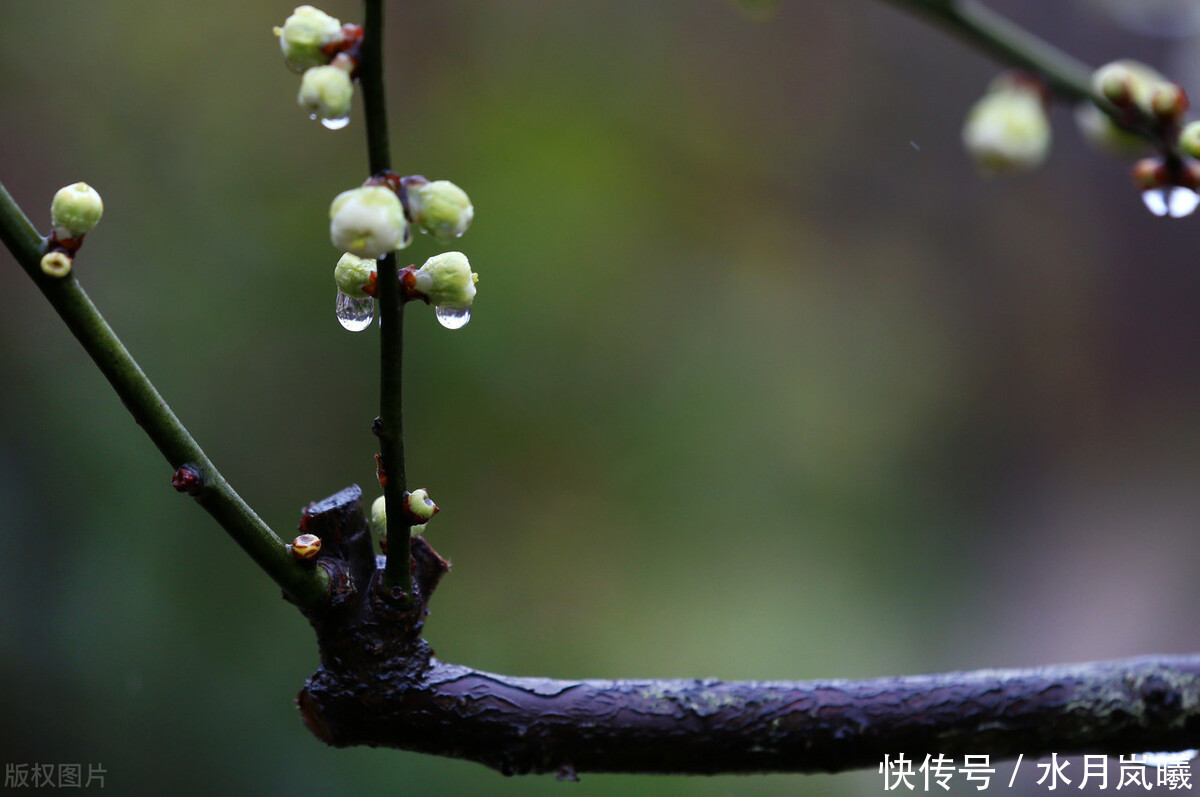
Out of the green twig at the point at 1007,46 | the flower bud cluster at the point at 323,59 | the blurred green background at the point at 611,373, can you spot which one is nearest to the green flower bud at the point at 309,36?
the flower bud cluster at the point at 323,59

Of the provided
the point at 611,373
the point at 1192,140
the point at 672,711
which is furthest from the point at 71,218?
the point at 611,373

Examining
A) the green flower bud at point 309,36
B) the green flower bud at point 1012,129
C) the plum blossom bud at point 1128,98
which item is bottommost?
the green flower bud at point 309,36

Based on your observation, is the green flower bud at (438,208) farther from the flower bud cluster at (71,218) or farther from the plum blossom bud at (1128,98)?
the plum blossom bud at (1128,98)

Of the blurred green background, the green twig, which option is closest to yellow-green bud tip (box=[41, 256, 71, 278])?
the green twig

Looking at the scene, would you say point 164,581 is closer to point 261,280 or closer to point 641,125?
point 261,280

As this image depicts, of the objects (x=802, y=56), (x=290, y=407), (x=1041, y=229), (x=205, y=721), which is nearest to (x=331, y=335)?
(x=290, y=407)

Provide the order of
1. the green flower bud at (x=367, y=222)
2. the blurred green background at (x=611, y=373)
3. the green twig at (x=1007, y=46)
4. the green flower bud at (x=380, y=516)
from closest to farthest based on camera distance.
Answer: the green flower bud at (x=367, y=222)
the green flower bud at (x=380, y=516)
the green twig at (x=1007, y=46)
the blurred green background at (x=611, y=373)
